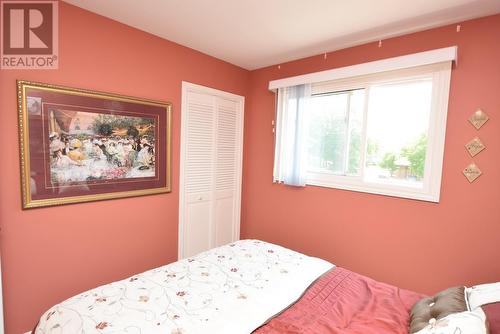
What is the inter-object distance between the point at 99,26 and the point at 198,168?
1.57 m

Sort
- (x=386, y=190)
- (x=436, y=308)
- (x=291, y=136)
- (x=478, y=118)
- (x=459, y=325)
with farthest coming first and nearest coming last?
(x=291, y=136) < (x=386, y=190) < (x=478, y=118) < (x=436, y=308) < (x=459, y=325)

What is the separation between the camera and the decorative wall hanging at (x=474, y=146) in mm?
1850

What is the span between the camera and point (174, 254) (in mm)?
2717

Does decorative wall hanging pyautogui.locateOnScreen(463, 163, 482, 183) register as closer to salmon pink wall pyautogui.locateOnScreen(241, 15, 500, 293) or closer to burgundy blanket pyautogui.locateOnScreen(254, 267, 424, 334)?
salmon pink wall pyautogui.locateOnScreen(241, 15, 500, 293)

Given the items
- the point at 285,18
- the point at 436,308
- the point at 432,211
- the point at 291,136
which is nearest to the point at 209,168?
the point at 291,136

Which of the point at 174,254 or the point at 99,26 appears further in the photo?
the point at 174,254

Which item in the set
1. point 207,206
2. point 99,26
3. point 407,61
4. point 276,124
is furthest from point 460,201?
point 99,26

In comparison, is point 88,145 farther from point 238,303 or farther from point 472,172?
point 472,172

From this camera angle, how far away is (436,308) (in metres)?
1.17

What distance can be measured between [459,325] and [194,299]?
1177mm

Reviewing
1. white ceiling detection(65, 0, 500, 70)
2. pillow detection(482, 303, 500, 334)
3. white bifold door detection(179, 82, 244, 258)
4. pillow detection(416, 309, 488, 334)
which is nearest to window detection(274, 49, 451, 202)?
white ceiling detection(65, 0, 500, 70)

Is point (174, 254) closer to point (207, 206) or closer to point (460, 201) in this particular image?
point (207, 206)

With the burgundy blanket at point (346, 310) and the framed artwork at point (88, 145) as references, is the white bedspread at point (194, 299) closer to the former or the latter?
the burgundy blanket at point (346, 310)

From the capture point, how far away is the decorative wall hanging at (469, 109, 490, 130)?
183 cm
